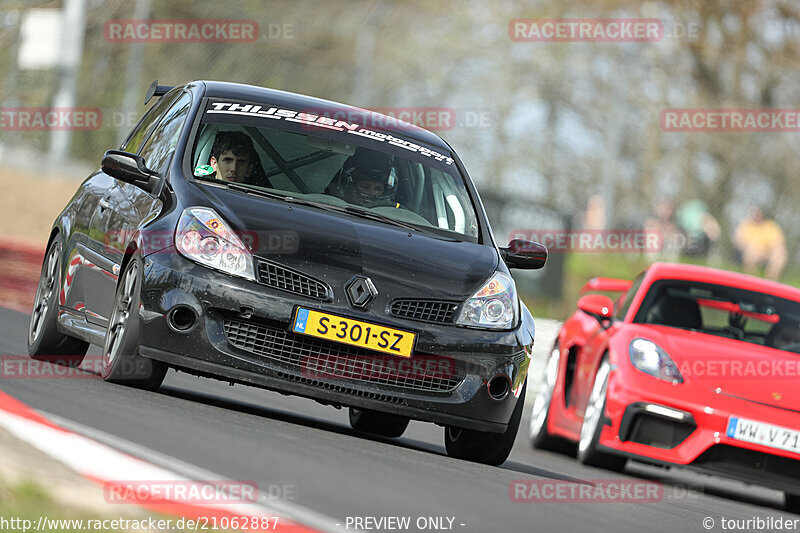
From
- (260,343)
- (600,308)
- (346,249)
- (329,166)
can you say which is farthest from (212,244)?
(600,308)

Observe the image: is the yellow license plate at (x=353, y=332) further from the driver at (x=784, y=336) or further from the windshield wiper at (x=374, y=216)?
the driver at (x=784, y=336)

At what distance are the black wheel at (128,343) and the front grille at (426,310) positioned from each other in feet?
3.87

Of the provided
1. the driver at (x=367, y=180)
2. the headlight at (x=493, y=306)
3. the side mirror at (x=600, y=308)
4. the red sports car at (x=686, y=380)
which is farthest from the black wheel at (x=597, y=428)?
the driver at (x=367, y=180)

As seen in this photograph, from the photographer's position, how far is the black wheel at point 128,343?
7168 millimetres

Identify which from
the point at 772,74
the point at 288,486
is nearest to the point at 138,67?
the point at 772,74

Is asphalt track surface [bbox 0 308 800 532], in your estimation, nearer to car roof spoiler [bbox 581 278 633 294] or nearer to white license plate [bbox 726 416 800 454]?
white license plate [bbox 726 416 800 454]

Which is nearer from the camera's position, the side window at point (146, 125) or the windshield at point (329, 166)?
the windshield at point (329, 166)

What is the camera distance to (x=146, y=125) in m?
9.36

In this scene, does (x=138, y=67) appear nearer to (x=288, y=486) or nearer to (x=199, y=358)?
(x=199, y=358)

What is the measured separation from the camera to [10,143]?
2470 centimetres

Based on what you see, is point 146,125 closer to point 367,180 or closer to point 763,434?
point 367,180

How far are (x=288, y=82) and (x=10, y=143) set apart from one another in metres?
4.66

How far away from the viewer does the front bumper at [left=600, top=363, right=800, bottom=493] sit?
912 cm

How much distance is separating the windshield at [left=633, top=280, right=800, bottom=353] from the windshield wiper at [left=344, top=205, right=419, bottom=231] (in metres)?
2.83
